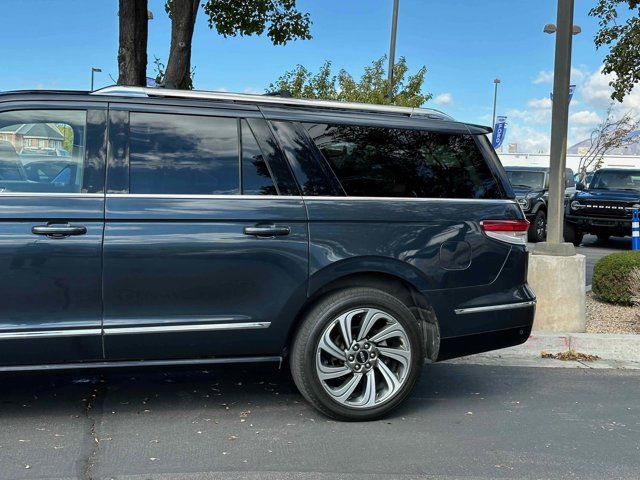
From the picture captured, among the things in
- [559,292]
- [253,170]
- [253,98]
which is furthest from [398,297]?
[559,292]

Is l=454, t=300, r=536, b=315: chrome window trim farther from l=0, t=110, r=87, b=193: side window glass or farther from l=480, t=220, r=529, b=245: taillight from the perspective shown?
l=0, t=110, r=87, b=193: side window glass

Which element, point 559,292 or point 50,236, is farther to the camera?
point 559,292

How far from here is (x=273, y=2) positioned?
920cm

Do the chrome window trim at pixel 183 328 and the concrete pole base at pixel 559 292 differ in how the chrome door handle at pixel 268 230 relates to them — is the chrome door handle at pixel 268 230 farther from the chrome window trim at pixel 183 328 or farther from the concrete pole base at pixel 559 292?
the concrete pole base at pixel 559 292

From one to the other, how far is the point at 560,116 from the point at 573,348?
225cm

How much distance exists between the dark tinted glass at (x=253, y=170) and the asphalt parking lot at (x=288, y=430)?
1028 mm

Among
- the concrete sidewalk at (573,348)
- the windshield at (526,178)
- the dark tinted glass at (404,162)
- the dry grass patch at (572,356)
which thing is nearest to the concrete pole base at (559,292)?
the concrete sidewalk at (573,348)

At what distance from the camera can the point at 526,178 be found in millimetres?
16953

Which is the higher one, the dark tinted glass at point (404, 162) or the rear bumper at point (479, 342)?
the dark tinted glass at point (404, 162)

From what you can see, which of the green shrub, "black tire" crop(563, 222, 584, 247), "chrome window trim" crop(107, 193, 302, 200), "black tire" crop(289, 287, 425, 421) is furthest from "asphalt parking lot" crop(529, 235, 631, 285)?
"chrome window trim" crop(107, 193, 302, 200)

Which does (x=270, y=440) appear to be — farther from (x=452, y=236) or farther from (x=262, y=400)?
(x=452, y=236)

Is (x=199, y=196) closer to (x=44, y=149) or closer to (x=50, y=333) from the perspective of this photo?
(x=44, y=149)

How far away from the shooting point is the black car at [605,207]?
47.5 feet

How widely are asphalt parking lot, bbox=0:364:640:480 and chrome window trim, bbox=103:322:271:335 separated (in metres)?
0.27
